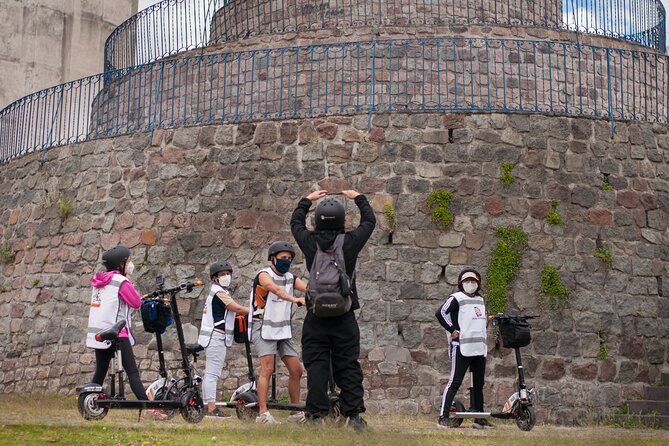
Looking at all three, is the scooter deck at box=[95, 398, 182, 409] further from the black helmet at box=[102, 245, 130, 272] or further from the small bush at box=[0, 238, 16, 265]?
the small bush at box=[0, 238, 16, 265]

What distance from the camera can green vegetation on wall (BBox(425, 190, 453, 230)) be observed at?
1299 cm

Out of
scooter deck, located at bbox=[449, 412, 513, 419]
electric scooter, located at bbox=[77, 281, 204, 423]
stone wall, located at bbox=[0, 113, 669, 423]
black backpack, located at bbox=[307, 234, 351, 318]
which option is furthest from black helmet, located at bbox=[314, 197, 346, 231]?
stone wall, located at bbox=[0, 113, 669, 423]

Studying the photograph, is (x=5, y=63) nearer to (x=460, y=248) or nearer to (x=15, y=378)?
(x=15, y=378)

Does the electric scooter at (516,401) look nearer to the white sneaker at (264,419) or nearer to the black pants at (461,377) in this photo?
the black pants at (461,377)

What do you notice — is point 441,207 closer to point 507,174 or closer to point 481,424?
point 507,174

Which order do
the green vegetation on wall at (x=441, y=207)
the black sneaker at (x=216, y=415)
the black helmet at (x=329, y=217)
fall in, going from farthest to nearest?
the green vegetation on wall at (x=441, y=207) < the black sneaker at (x=216, y=415) < the black helmet at (x=329, y=217)

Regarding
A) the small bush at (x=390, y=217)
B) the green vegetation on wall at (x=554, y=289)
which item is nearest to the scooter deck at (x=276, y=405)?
the small bush at (x=390, y=217)

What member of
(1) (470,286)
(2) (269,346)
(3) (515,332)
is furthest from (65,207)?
(3) (515,332)

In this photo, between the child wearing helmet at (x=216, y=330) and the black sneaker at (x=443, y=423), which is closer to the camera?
the black sneaker at (x=443, y=423)

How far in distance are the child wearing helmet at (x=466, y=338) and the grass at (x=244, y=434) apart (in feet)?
0.96

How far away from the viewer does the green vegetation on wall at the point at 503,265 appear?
504 inches

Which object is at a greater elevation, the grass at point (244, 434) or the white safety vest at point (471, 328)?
the white safety vest at point (471, 328)

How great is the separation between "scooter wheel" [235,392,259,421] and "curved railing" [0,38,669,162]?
4442 mm

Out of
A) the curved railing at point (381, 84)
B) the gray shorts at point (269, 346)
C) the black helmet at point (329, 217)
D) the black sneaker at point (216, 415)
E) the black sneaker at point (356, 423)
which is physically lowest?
the black sneaker at point (216, 415)
